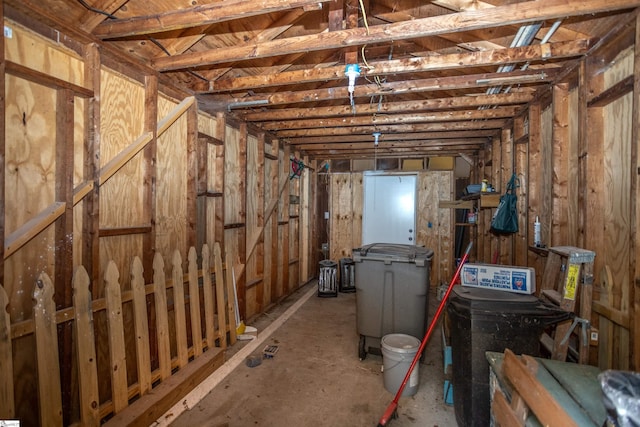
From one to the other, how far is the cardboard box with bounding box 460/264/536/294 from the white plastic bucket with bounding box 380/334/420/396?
2.31ft

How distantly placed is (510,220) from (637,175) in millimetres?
1743

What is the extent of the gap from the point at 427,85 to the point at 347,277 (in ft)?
12.3

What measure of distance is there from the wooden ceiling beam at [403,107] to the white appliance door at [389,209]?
Result: 296 cm

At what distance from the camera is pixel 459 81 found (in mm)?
2639

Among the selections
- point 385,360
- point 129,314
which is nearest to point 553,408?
point 385,360

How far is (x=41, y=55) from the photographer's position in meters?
1.76

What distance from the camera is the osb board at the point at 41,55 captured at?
162cm

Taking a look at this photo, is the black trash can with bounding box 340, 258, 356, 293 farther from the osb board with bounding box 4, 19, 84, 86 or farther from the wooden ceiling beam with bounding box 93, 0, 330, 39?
the osb board with bounding box 4, 19, 84, 86

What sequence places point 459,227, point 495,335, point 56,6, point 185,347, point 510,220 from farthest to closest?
point 459,227, point 510,220, point 185,347, point 495,335, point 56,6

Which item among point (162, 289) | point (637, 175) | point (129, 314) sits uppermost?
point (637, 175)

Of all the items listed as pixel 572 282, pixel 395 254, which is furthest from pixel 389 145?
pixel 572 282

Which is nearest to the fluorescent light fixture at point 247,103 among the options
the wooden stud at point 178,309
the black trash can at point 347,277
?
the wooden stud at point 178,309

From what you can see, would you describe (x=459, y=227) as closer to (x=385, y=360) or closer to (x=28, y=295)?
(x=385, y=360)

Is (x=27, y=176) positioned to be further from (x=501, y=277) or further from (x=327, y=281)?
(x=327, y=281)
